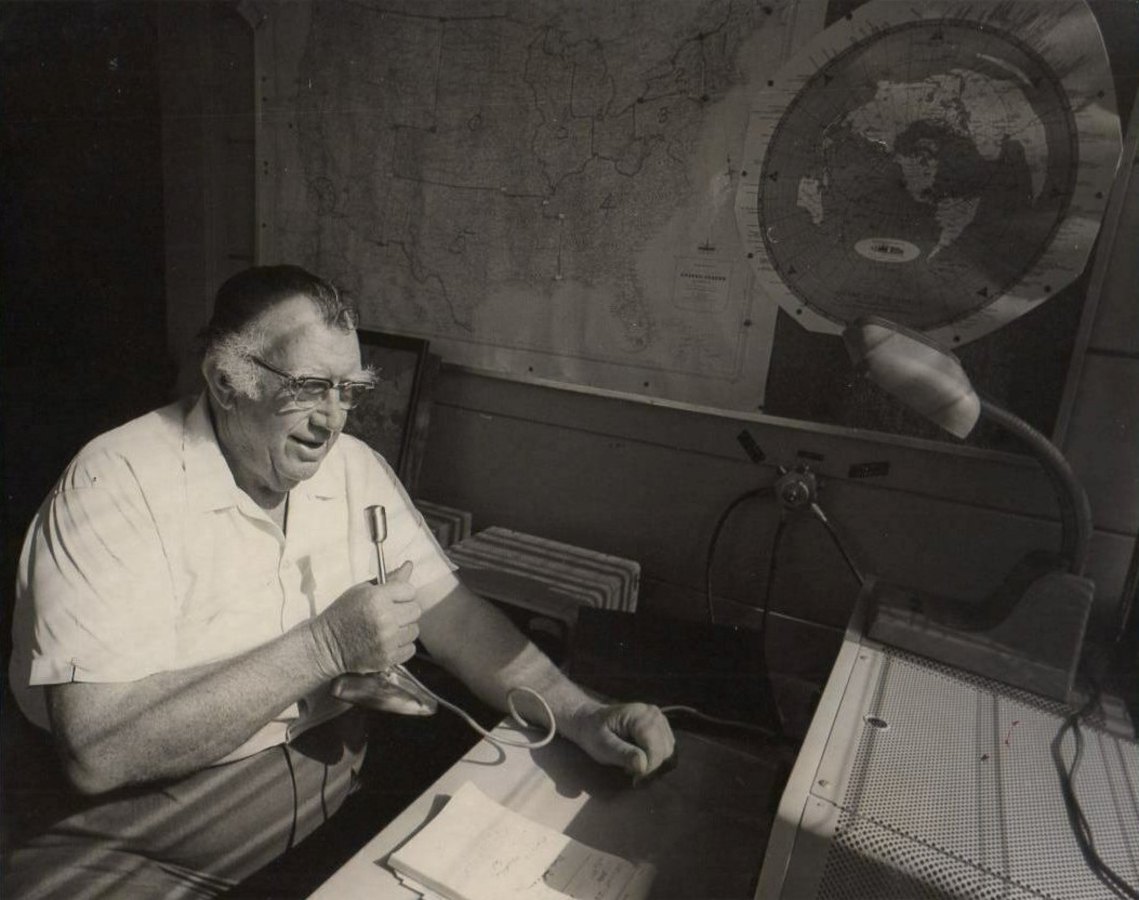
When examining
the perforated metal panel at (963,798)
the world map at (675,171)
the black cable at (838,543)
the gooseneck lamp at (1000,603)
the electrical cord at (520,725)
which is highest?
the world map at (675,171)

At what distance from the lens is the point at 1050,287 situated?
1.27 metres

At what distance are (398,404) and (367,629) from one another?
1.00 meters

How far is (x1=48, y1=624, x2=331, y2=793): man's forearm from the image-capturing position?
866mm

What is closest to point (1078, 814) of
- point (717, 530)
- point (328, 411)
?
point (717, 530)

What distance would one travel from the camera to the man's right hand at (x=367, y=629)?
3.20ft

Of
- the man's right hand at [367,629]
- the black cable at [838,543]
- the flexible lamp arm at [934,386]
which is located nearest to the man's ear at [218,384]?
the man's right hand at [367,629]

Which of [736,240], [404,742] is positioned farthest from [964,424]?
[404,742]

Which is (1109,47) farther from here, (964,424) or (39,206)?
(39,206)

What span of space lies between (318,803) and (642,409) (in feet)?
3.40

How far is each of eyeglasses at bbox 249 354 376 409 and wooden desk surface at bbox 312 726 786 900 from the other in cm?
56

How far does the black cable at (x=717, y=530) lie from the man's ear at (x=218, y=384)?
1.01 m

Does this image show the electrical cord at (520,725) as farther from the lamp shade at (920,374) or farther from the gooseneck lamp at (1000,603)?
the lamp shade at (920,374)

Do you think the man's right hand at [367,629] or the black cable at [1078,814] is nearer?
the black cable at [1078,814]

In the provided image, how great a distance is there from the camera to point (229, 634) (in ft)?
3.55
